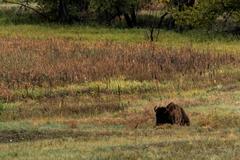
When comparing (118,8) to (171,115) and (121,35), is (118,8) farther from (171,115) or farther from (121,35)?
(171,115)

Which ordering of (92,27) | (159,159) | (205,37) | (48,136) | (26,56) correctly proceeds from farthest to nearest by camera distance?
(92,27) → (205,37) → (26,56) → (48,136) → (159,159)

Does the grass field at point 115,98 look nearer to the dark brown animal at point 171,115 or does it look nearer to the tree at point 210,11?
the dark brown animal at point 171,115

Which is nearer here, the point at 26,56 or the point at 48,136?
the point at 48,136

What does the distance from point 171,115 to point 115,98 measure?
564 cm

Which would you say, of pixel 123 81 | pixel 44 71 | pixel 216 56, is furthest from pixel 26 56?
pixel 216 56

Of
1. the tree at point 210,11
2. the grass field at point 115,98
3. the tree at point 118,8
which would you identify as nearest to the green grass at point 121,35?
the grass field at point 115,98

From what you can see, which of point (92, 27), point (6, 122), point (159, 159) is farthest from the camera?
point (92, 27)

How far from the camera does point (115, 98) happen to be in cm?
2028

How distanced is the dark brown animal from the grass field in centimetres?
33

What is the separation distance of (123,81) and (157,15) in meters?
29.8

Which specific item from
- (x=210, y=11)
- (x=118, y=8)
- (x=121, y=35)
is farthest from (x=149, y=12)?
(x=210, y=11)

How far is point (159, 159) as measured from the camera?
10531 mm

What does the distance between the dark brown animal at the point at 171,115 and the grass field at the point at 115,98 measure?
333 millimetres

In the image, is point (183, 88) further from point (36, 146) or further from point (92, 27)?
point (92, 27)
